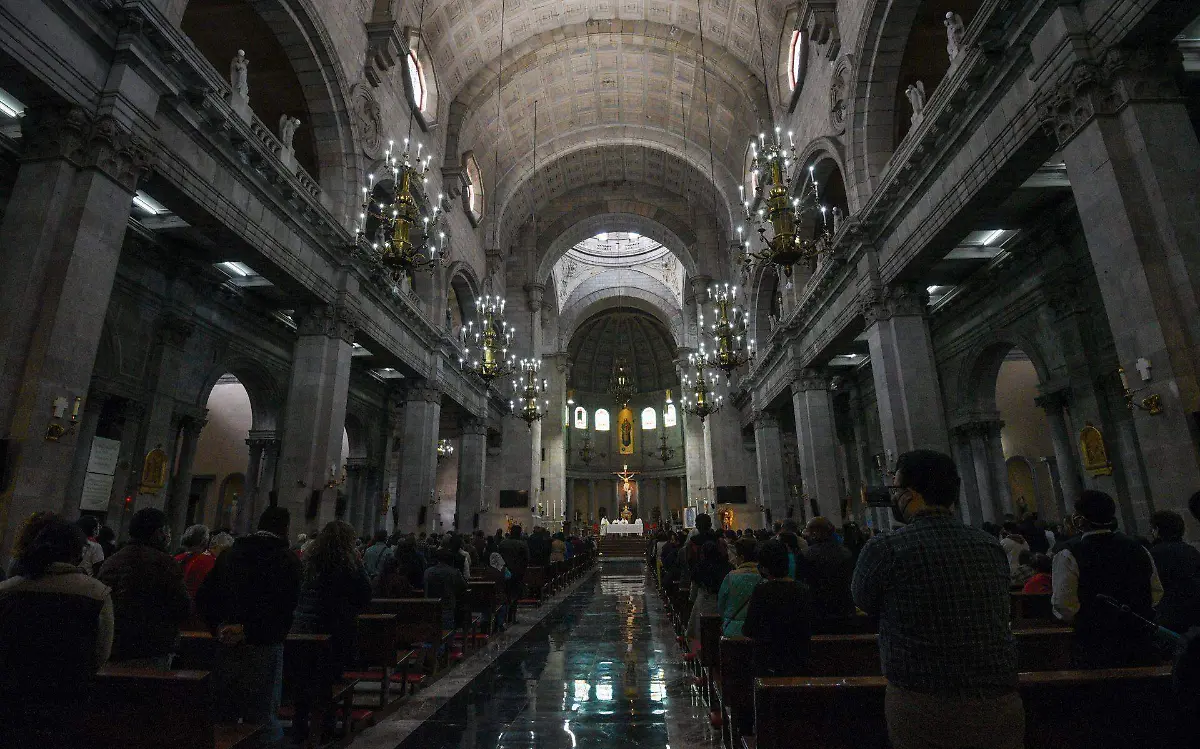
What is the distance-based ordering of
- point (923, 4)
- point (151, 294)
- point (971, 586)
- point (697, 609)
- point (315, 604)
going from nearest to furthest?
point (971, 586) < point (315, 604) < point (697, 609) < point (923, 4) < point (151, 294)

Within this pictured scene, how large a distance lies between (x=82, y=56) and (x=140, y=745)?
705 centimetres

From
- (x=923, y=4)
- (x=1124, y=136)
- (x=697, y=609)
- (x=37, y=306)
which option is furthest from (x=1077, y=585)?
(x=923, y=4)

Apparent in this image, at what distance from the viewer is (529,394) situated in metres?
18.6

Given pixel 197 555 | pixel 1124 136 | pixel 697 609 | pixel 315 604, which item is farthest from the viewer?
pixel 697 609

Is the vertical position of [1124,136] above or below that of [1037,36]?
below

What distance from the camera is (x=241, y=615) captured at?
3.51 m

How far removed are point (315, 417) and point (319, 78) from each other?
6575mm

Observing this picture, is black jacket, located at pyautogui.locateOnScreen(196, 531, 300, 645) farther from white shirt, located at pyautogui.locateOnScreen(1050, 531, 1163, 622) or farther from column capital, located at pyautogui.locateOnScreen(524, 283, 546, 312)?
column capital, located at pyautogui.locateOnScreen(524, 283, 546, 312)

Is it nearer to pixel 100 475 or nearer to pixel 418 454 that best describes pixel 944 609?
pixel 100 475

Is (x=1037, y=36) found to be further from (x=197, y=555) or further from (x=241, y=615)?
(x=197, y=555)

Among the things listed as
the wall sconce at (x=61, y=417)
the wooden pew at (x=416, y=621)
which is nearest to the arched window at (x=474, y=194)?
the wall sconce at (x=61, y=417)

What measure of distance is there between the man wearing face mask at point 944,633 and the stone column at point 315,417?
34.7 feet

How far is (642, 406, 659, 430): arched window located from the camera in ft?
149

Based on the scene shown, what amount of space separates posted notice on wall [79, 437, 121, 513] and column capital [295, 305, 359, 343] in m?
3.81
